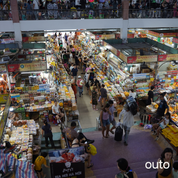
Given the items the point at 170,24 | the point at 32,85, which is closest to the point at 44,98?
the point at 32,85

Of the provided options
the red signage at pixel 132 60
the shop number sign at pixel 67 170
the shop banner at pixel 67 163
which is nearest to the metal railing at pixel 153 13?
A: the red signage at pixel 132 60

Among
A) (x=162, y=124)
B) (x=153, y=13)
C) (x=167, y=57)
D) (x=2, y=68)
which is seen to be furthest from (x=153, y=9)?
(x=2, y=68)

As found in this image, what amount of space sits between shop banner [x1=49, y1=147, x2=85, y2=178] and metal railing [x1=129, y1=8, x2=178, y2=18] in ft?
41.2

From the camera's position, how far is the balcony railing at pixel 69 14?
13602mm

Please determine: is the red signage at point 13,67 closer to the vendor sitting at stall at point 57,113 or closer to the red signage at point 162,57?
the vendor sitting at stall at point 57,113

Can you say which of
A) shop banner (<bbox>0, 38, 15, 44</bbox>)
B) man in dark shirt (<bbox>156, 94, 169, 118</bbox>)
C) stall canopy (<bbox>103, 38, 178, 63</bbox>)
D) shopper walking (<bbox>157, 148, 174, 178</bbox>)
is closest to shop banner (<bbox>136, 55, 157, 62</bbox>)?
stall canopy (<bbox>103, 38, 178, 63</bbox>)

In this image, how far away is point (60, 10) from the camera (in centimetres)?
1383

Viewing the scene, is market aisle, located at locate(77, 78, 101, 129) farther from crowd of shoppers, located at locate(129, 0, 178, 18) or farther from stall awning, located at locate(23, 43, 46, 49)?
crowd of shoppers, located at locate(129, 0, 178, 18)

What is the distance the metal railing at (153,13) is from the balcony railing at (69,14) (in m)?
1.01

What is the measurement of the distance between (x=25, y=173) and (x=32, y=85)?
5.85 meters

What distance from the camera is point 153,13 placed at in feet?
49.4

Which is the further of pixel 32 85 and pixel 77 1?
pixel 77 1

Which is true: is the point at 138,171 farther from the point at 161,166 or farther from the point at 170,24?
the point at 170,24

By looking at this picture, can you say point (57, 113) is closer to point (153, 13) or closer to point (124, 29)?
point (124, 29)
